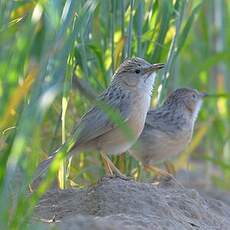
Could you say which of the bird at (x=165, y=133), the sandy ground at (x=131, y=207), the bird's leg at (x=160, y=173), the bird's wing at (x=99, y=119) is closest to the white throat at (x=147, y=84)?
the bird's wing at (x=99, y=119)

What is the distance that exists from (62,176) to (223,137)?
339 centimetres

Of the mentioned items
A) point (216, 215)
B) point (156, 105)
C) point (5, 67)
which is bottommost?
point (216, 215)

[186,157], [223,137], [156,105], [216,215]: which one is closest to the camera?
[216,215]

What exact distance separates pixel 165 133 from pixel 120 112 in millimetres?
899

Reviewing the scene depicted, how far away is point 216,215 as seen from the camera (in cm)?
575

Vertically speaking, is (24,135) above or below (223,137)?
above

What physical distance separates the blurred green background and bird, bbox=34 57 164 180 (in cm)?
16

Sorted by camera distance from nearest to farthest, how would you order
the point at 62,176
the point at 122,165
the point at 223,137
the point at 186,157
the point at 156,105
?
the point at 62,176
the point at 122,165
the point at 156,105
the point at 186,157
the point at 223,137

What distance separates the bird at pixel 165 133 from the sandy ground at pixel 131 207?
0.95 meters

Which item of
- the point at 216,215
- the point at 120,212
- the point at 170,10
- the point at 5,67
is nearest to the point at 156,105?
the point at 170,10

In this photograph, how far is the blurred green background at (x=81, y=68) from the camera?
3.95m

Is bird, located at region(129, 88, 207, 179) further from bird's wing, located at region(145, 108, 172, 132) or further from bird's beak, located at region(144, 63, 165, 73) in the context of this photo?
bird's beak, located at region(144, 63, 165, 73)

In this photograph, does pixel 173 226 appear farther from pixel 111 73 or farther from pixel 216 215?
pixel 111 73

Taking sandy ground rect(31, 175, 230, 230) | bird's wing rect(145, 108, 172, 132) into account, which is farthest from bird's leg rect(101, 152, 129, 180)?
bird's wing rect(145, 108, 172, 132)
